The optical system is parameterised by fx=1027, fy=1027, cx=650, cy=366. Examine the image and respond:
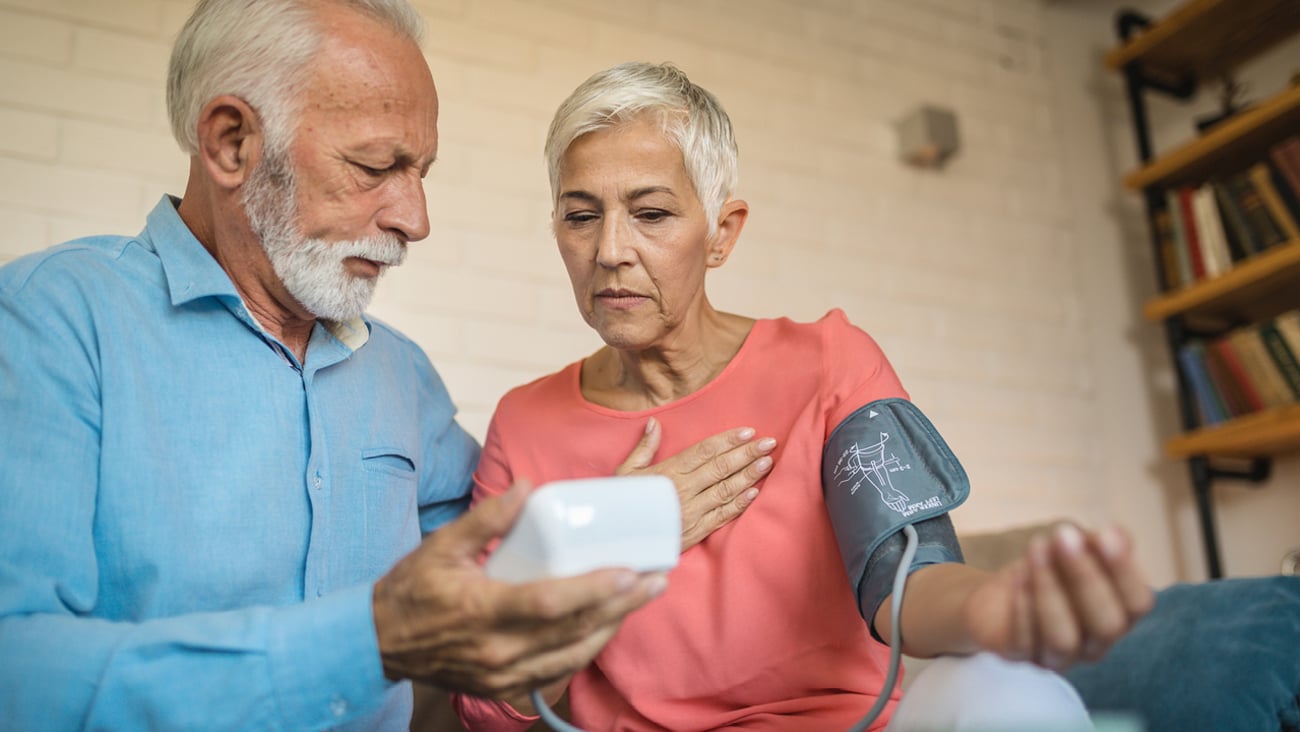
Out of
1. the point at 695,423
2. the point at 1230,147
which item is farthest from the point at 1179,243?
the point at 695,423

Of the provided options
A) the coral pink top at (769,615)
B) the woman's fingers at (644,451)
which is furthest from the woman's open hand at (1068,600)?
the woman's fingers at (644,451)

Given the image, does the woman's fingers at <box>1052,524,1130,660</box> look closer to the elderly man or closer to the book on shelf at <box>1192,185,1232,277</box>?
the elderly man

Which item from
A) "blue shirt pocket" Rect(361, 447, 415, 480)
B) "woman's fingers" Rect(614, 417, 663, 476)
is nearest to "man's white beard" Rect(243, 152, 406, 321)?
"blue shirt pocket" Rect(361, 447, 415, 480)

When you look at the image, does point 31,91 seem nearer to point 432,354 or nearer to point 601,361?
point 432,354

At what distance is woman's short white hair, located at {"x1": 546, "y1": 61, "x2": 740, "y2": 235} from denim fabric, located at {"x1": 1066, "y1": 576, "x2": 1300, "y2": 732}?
79 cm

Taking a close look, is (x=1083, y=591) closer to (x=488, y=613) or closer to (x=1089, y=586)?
(x=1089, y=586)

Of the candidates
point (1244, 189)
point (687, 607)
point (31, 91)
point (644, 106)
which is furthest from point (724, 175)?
point (1244, 189)

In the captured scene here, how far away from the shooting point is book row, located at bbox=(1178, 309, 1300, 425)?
2.53m

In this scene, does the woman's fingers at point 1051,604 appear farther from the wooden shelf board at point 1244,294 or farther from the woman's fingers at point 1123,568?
the wooden shelf board at point 1244,294

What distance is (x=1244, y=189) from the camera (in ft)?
8.65

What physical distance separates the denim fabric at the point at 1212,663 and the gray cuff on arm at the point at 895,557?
409 millimetres

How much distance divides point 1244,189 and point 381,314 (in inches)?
85.6

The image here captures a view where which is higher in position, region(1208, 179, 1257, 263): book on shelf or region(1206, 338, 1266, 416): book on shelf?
region(1208, 179, 1257, 263): book on shelf

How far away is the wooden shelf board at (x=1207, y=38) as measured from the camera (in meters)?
2.72
